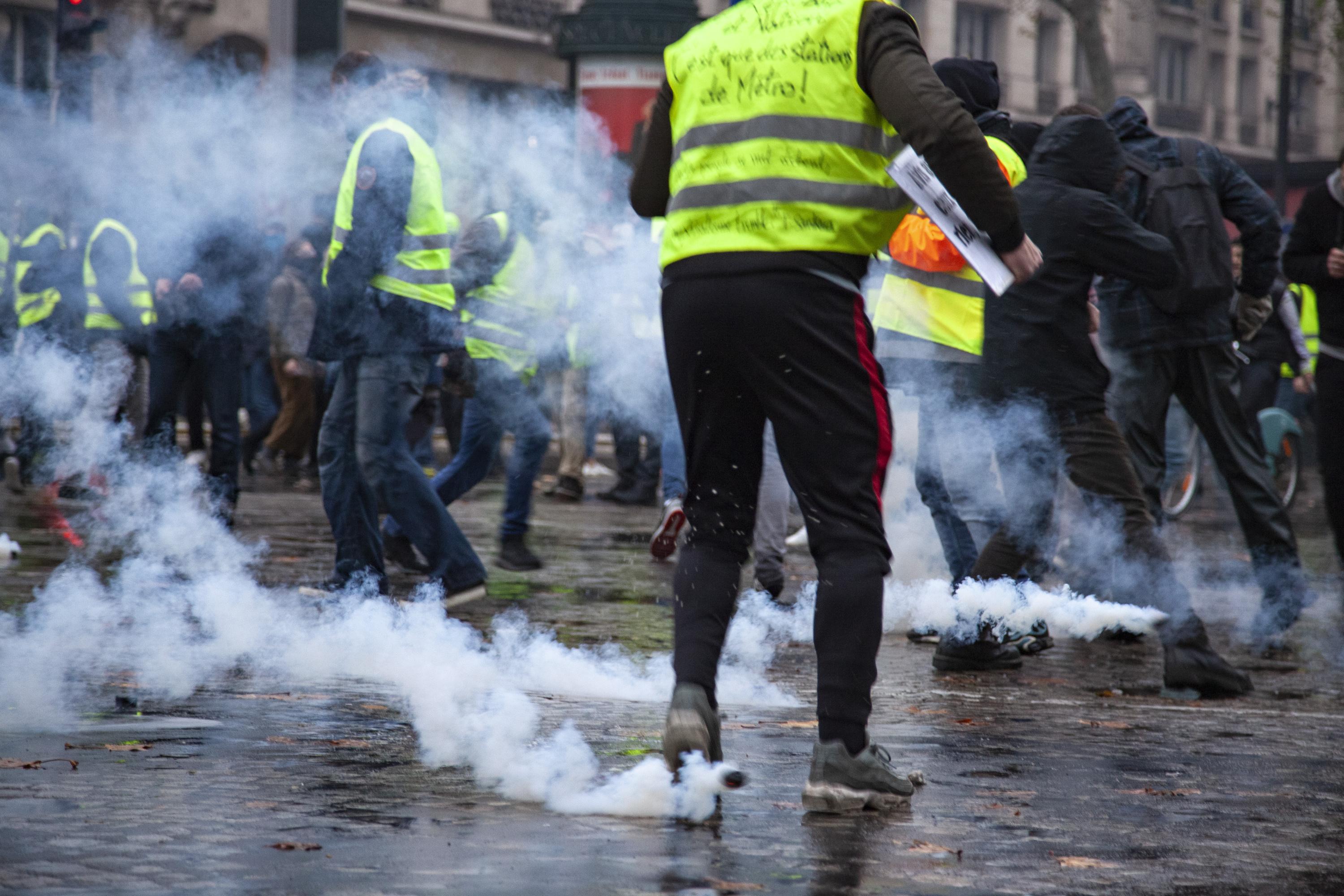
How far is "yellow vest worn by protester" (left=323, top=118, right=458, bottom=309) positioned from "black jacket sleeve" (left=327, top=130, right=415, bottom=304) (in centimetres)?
2

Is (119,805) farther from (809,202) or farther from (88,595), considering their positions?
(88,595)

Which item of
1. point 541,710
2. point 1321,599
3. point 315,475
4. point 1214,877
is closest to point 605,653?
point 541,710

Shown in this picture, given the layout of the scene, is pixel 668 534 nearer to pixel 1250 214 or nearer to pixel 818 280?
pixel 1250 214

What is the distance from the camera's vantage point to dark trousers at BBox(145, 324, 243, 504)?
9.12 m

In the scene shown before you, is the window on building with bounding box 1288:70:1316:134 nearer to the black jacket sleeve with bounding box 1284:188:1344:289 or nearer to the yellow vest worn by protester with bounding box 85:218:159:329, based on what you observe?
the yellow vest worn by protester with bounding box 85:218:159:329

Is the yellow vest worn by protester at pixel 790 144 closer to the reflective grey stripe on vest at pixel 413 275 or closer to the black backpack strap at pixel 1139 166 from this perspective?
the reflective grey stripe on vest at pixel 413 275

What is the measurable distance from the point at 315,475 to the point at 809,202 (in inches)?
403

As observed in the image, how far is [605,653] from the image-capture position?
5672 millimetres

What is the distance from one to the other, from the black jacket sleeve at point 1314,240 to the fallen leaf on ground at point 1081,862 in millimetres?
4166

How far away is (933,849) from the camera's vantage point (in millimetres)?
3289

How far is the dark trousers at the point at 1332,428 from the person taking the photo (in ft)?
21.6

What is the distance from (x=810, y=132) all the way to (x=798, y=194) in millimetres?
137

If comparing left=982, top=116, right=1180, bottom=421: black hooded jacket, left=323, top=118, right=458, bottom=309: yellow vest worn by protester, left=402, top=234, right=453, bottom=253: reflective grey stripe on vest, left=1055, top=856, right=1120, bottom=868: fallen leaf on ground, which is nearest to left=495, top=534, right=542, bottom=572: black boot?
left=323, top=118, right=458, bottom=309: yellow vest worn by protester

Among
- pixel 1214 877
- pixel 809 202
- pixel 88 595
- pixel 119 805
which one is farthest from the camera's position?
pixel 88 595
